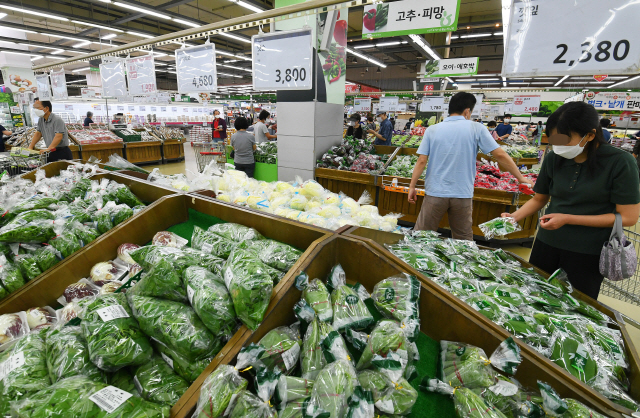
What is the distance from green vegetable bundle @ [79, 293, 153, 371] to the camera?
0.98m

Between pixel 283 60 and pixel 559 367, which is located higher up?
pixel 283 60

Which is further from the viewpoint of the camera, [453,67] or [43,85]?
[453,67]

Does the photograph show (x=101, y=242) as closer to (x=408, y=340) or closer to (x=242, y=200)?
(x=242, y=200)

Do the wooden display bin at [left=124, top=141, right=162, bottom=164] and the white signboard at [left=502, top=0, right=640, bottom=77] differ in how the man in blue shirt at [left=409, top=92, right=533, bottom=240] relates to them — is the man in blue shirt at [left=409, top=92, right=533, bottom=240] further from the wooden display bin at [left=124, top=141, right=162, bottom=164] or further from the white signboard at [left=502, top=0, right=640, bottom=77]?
the wooden display bin at [left=124, top=141, right=162, bottom=164]


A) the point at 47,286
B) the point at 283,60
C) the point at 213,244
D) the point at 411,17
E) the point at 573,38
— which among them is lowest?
the point at 47,286

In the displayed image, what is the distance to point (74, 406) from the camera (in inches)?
31.9

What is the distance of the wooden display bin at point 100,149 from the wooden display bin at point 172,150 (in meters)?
1.71

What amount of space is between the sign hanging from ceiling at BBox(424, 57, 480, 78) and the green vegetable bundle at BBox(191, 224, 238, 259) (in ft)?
31.8

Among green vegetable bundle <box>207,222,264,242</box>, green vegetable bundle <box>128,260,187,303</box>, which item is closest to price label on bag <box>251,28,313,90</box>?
green vegetable bundle <box>207,222,264,242</box>

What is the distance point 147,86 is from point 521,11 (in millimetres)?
5993

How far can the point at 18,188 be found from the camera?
277 cm

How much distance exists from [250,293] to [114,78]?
7.39 metres

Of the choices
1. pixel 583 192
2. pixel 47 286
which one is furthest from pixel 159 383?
pixel 583 192

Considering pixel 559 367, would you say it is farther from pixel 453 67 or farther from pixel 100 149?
pixel 100 149
